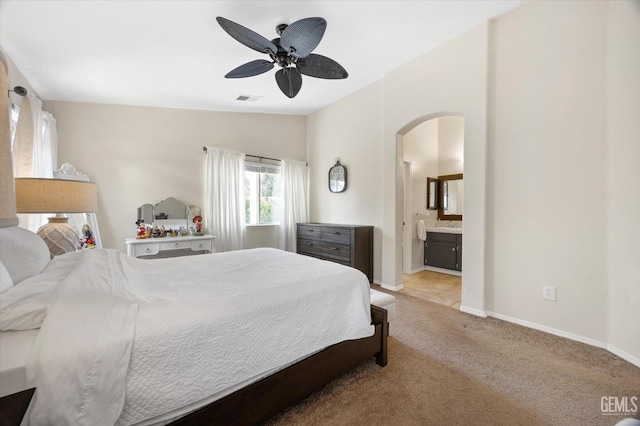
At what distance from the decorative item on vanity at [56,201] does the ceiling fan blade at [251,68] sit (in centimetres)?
166

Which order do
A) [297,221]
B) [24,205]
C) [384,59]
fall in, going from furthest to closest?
1. [297,221]
2. [384,59]
3. [24,205]

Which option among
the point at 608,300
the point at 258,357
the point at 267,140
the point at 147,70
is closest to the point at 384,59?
the point at 267,140

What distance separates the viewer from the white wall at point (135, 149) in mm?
3484

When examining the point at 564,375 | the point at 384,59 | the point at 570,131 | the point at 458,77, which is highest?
the point at 384,59

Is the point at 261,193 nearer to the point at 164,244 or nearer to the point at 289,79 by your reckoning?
the point at 164,244

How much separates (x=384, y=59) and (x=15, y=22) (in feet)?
11.4

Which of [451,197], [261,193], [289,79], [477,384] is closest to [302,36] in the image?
[289,79]

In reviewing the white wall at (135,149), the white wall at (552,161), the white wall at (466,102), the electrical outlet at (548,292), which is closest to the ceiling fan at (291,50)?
the white wall at (466,102)

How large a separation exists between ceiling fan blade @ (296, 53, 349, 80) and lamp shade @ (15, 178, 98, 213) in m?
2.20

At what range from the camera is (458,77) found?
2.91 metres

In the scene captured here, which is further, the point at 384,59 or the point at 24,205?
the point at 384,59

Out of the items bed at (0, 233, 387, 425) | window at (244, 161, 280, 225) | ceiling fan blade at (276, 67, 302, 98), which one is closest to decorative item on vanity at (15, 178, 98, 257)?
bed at (0, 233, 387, 425)

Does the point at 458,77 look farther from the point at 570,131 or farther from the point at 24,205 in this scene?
the point at 24,205

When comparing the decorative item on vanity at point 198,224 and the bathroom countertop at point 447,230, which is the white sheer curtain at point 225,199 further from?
the bathroom countertop at point 447,230
